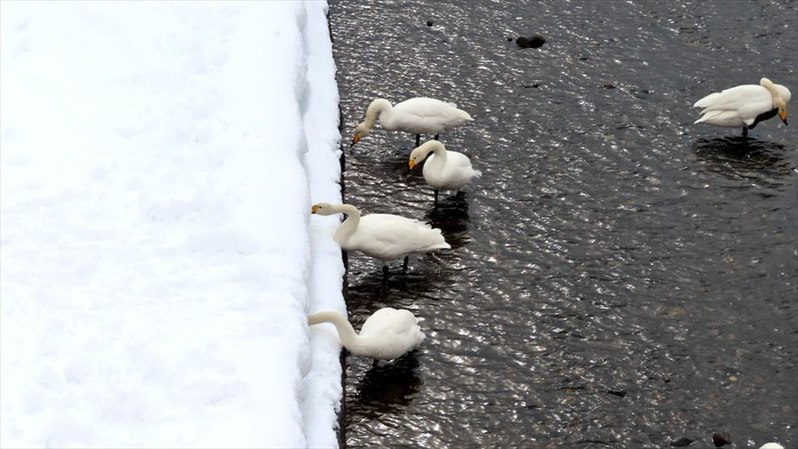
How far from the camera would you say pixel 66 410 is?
33.5 feet

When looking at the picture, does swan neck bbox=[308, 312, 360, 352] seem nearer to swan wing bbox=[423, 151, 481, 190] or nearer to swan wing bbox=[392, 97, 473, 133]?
swan wing bbox=[423, 151, 481, 190]

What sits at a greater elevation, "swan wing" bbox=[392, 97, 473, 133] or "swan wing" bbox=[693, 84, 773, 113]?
"swan wing" bbox=[693, 84, 773, 113]

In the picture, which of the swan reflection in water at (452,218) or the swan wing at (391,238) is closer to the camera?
the swan wing at (391,238)

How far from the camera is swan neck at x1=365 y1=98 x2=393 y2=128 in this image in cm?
1700

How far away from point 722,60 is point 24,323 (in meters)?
11.9

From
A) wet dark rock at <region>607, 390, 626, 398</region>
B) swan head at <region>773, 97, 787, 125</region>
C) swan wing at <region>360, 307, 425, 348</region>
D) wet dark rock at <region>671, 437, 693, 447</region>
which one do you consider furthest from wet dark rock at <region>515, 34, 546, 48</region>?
wet dark rock at <region>671, 437, 693, 447</region>

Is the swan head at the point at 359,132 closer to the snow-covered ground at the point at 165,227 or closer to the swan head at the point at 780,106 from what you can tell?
the snow-covered ground at the point at 165,227

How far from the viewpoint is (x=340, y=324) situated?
12.2m

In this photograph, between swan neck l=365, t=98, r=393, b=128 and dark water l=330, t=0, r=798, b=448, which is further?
swan neck l=365, t=98, r=393, b=128

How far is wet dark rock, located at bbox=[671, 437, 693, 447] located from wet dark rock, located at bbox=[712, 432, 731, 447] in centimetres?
21

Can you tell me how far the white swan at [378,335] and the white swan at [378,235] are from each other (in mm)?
1643

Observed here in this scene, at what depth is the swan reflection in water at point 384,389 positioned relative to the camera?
12078 millimetres

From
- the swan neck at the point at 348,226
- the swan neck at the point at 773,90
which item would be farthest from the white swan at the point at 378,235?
the swan neck at the point at 773,90

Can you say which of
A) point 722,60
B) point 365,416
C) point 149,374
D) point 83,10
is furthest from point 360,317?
point 722,60
